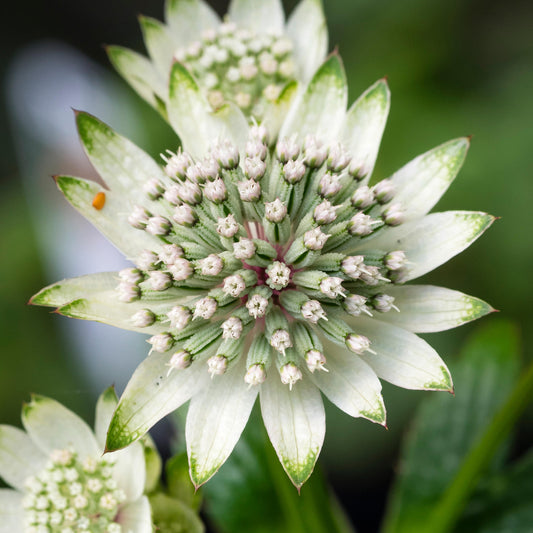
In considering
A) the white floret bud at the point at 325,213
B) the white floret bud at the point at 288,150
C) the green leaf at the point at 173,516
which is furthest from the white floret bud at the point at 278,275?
the green leaf at the point at 173,516

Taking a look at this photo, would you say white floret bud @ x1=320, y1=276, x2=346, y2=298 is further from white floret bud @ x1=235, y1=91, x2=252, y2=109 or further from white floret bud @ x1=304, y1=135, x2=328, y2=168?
white floret bud @ x1=235, y1=91, x2=252, y2=109

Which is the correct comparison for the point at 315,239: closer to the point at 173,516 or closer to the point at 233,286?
the point at 233,286

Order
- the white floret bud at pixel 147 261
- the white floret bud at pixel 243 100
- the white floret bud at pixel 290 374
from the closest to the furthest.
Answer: the white floret bud at pixel 290 374, the white floret bud at pixel 147 261, the white floret bud at pixel 243 100

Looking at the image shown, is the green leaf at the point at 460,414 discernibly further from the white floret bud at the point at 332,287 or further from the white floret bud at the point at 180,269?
the white floret bud at the point at 180,269

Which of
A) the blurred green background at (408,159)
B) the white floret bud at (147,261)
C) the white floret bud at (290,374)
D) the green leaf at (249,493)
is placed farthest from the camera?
the blurred green background at (408,159)

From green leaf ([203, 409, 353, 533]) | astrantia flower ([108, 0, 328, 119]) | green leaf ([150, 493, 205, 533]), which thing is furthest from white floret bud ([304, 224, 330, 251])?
green leaf ([203, 409, 353, 533])

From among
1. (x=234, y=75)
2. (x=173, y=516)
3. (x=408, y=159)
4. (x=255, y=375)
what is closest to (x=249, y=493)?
(x=173, y=516)

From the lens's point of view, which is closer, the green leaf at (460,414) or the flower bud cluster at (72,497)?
the flower bud cluster at (72,497)

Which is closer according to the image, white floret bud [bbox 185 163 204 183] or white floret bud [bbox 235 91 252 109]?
white floret bud [bbox 185 163 204 183]
